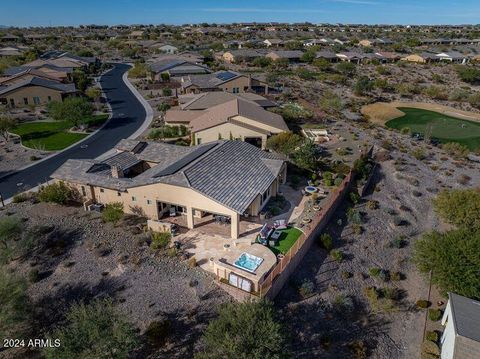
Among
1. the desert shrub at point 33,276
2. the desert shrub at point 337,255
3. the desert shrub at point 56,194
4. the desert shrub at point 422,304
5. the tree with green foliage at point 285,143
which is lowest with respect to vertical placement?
the desert shrub at point 422,304

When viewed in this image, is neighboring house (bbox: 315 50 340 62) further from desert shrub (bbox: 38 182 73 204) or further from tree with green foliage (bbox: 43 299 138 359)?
tree with green foliage (bbox: 43 299 138 359)

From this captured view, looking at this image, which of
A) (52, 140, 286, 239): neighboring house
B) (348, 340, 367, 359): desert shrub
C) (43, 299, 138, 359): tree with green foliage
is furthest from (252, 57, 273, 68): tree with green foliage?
(43, 299, 138, 359): tree with green foliage

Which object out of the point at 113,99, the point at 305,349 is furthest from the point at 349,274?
the point at 113,99

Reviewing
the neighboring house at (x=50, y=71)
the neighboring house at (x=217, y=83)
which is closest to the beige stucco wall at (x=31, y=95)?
the neighboring house at (x=50, y=71)

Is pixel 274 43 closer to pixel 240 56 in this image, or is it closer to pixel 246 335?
pixel 240 56

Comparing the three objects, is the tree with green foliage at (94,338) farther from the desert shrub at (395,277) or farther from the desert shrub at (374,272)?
the desert shrub at (395,277)
